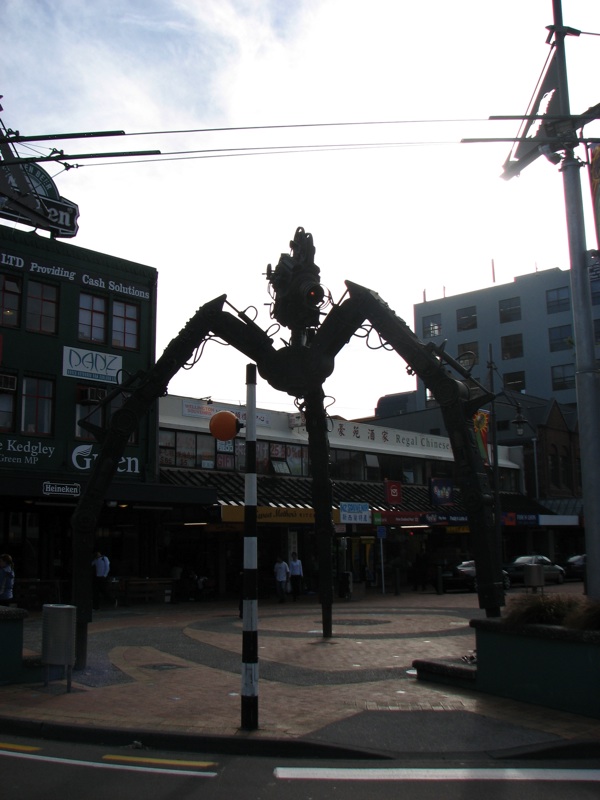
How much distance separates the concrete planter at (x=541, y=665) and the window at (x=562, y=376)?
5831 cm

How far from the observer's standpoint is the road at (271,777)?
628cm

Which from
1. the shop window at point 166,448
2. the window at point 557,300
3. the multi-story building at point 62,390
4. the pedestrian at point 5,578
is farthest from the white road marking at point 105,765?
the window at point 557,300

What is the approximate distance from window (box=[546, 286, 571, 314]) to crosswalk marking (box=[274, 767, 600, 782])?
62.2 meters

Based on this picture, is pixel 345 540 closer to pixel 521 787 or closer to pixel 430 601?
pixel 430 601

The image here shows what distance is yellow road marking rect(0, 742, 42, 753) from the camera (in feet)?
25.4

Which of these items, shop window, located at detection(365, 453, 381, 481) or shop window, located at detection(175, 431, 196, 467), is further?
shop window, located at detection(365, 453, 381, 481)

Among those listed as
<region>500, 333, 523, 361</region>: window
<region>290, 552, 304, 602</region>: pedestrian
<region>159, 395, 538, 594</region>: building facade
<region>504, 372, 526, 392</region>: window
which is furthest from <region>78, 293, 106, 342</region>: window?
<region>500, 333, 523, 361</region>: window

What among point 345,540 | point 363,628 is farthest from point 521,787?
point 345,540

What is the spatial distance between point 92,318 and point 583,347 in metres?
21.3

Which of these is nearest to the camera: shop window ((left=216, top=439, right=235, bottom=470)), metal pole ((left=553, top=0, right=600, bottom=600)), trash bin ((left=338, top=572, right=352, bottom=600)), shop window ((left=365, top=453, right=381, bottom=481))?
metal pole ((left=553, top=0, right=600, bottom=600))

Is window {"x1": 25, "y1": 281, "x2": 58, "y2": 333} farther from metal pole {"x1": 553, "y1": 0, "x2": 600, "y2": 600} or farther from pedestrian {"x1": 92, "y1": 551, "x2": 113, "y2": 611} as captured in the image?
metal pole {"x1": 553, "y1": 0, "x2": 600, "y2": 600}

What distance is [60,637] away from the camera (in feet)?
33.4

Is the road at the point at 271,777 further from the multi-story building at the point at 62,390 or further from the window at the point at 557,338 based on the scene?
the window at the point at 557,338

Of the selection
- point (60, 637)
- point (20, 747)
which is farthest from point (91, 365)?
point (20, 747)
